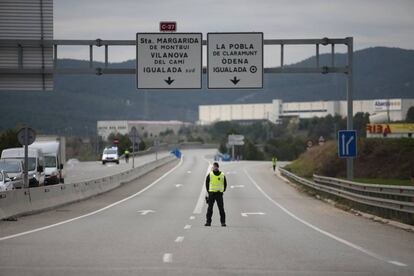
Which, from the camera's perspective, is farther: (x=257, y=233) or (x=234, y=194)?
(x=234, y=194)

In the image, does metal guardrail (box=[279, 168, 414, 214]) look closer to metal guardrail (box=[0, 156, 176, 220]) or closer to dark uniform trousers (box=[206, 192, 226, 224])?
dark uniform trousers (box=[206, 192, 226, 224])

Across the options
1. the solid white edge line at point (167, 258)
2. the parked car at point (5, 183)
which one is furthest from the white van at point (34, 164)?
the solid white edge line at point (167, 258)

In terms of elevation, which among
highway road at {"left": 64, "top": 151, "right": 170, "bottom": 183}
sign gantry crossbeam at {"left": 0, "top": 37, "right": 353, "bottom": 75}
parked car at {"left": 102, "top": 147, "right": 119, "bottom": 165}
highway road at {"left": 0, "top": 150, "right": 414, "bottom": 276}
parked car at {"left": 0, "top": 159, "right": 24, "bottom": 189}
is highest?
sign gantry crossbeam at {"left": 0, "top": 37, "right": 353, "bottom": 75}

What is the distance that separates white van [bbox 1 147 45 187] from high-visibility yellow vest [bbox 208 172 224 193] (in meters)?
19.0

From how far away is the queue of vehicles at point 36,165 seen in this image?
124 feet

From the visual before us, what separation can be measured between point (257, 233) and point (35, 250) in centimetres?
642

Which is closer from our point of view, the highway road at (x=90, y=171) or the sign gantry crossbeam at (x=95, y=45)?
the sign gantry crossbeam at (x=95, y=45)

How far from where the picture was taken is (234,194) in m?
46.1

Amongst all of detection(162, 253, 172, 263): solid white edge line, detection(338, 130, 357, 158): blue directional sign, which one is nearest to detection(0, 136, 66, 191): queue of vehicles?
detection(338, 130, 357, 158): blue directional sign

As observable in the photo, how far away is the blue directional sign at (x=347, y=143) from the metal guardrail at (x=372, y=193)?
3.89ft

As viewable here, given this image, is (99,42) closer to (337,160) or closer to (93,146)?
(337,160)

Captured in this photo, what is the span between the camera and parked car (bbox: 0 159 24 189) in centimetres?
3761

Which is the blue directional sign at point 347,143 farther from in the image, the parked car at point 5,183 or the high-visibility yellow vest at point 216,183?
the parked car at point 5,183

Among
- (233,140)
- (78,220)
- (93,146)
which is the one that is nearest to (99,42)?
(78,220)
